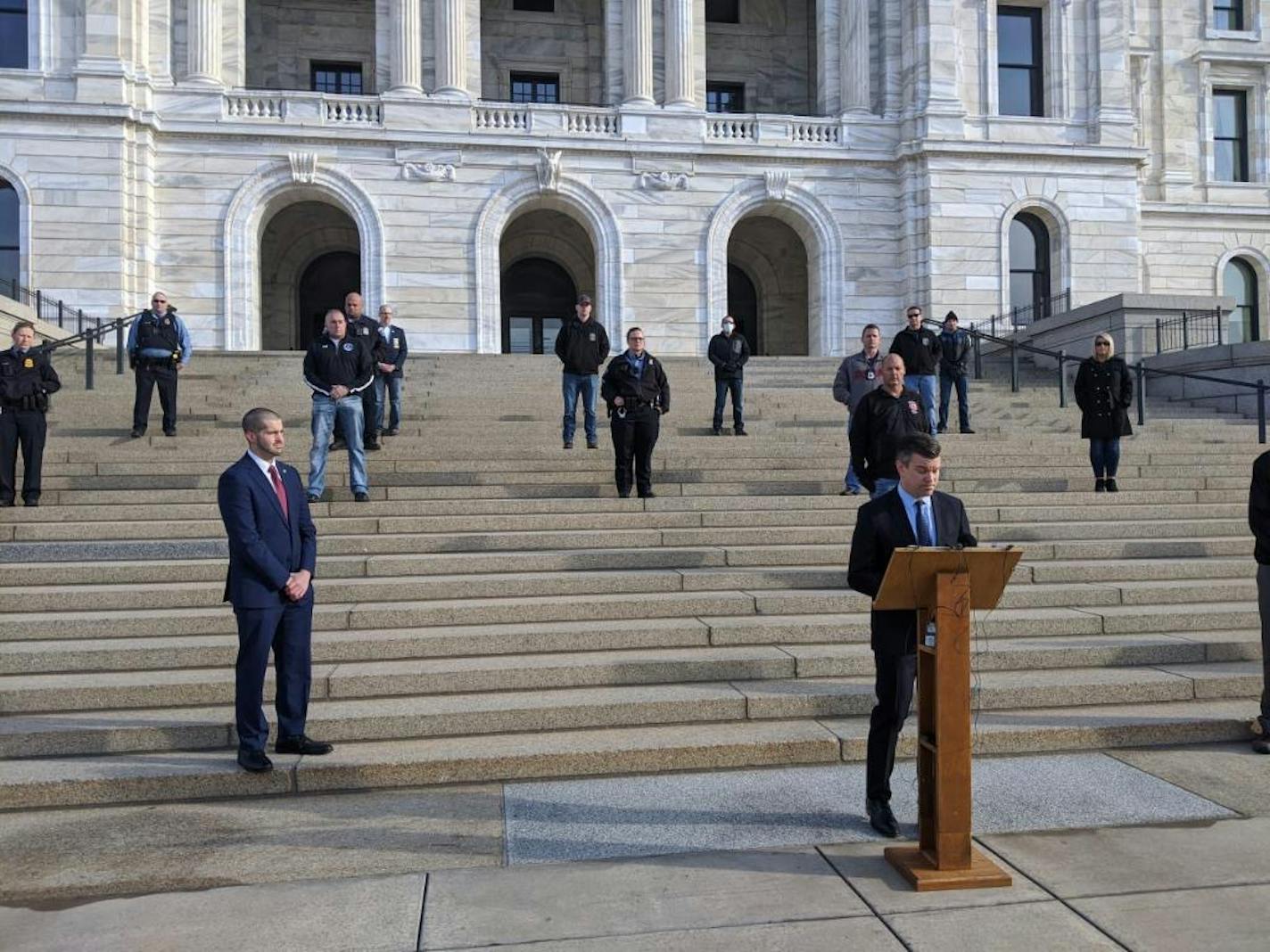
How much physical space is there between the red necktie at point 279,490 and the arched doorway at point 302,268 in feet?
77.4

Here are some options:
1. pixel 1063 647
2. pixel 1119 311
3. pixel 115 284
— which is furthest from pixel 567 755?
pixel 115 284

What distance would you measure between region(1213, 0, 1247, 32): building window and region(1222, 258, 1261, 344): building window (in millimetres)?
7885

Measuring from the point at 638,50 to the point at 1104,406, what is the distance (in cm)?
1874

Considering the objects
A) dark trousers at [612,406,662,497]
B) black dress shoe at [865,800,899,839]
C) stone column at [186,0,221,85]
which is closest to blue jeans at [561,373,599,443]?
dark trousers at [612,406,662,497]

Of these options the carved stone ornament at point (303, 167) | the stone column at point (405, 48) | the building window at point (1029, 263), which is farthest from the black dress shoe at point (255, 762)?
the building window at point (1029, 263)

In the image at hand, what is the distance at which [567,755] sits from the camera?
5.46 metres

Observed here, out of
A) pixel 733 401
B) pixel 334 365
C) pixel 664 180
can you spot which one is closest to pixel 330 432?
pixel 334 365

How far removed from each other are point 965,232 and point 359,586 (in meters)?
22.4

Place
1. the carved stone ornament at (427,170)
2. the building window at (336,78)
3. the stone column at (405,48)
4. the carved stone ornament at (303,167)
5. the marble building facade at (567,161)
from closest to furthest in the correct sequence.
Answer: the marble building facade at (567,161), the carved stone ornament at (303,167), the carved stone ornament at (427,170), the stone column at (405,48), the building window at (336,78)

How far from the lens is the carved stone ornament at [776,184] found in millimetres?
25703

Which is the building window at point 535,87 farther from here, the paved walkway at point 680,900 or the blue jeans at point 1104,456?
the paved walkway at point 680,900

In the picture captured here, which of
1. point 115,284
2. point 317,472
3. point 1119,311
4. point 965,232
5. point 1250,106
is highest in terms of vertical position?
point 1250,106

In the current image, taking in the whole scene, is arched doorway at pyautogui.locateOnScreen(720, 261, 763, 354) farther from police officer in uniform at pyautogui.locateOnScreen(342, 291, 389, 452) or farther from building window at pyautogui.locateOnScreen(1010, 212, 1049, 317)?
police officer in uniform at pyautogui.locateOnScreen(342, 291, 389, 452)

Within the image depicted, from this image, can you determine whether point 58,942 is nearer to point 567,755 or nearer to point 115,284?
point 567,755
